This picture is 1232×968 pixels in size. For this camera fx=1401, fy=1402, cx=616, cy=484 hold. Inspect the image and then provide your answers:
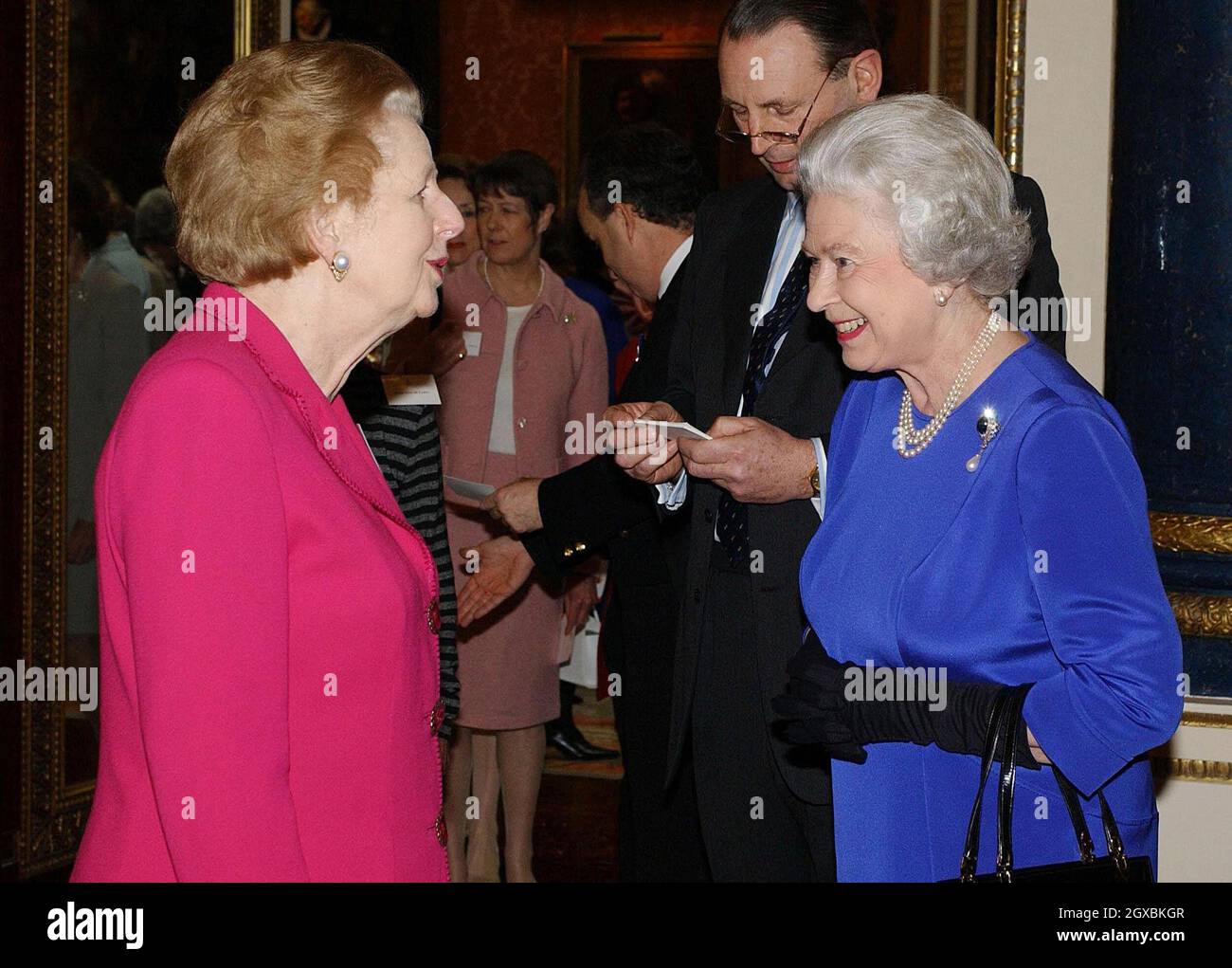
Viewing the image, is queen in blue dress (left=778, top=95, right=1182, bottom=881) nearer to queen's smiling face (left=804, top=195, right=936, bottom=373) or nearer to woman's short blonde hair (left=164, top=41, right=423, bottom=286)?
queen's smiling face (left=804, top=195, right=936, bottom=373)

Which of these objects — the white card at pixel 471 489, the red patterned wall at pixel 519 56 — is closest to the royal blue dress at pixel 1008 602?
the white card at pixel 471 489

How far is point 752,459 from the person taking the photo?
7.82ft

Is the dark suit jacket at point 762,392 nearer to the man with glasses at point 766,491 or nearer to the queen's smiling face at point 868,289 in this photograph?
the man with glasses at point 766,491

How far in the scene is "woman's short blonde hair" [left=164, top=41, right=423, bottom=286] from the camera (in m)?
1.56

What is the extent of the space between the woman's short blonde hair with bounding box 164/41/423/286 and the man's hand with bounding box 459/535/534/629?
2.04m

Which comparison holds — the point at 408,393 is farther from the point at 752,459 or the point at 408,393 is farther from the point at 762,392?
the point at 752,459

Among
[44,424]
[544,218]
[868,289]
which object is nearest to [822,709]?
[868,289]

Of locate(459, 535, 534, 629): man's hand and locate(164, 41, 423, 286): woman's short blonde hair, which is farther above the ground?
locate(164, 41, 423, 286): woman's short blonde hair

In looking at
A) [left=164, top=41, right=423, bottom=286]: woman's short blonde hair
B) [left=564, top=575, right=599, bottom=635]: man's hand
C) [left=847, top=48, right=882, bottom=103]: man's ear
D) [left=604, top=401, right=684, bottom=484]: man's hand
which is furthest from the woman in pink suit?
[left=564, top=575, right=599, bottom=635]: man's hand

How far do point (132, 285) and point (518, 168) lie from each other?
1372 mm

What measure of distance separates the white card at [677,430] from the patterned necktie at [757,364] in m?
0.15

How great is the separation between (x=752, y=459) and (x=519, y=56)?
955 centimetres

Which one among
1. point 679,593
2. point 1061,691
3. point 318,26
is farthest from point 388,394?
point 318,26

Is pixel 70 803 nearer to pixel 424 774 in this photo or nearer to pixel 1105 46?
pixel 424 774
